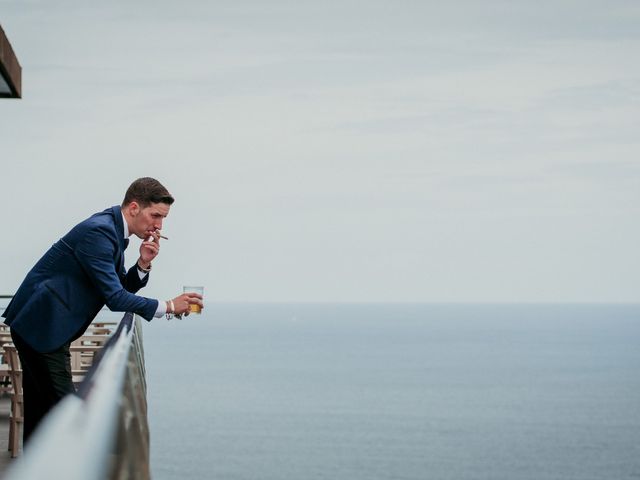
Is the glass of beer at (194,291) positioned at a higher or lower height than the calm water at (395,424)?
lower

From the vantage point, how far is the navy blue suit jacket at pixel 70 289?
183 inches

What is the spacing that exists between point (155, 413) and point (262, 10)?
162 feet

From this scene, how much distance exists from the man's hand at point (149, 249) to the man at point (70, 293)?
0.26m

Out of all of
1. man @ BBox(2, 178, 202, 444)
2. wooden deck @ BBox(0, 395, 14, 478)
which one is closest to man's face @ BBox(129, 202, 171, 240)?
man @ BBox(2, 178, 202, 444)

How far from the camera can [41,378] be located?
483 centimetres

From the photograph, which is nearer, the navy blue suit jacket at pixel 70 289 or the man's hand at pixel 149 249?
the navy blue suit jacket at pixel 70 289

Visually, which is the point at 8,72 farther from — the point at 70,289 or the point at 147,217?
the point at 70,289

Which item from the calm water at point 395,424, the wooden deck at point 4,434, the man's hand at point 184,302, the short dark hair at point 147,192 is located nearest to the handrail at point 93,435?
the short dark hair at point 147,192

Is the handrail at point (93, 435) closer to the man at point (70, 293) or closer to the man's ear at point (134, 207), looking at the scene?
the man at point (70, 293)

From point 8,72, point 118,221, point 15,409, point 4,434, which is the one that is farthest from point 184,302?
point 8,72

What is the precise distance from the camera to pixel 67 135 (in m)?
120

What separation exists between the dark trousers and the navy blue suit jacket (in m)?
0.06

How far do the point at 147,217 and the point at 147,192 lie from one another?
130mm

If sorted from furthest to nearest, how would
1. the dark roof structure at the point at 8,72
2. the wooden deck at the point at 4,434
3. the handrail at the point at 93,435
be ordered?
the dark roof structure at the point at 8,72, the wooden deck at the point at 4,434, the handrail at the point at 93,435
